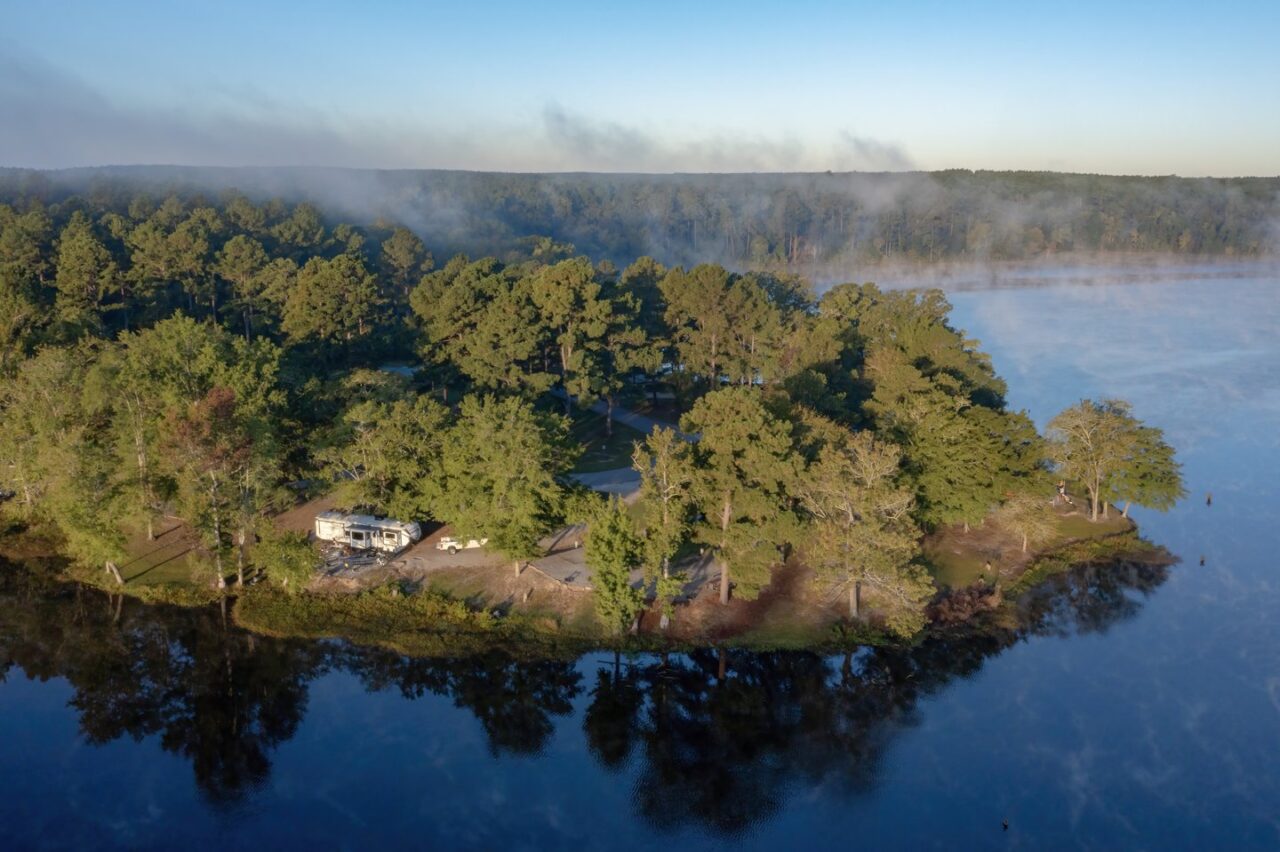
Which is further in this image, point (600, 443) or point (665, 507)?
point (600, 443)

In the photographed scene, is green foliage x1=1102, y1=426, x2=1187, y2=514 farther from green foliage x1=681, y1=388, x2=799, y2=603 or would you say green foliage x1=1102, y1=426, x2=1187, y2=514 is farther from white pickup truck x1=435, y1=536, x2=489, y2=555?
white pickup truck x1=435, y1=536, x2=489, y2=555

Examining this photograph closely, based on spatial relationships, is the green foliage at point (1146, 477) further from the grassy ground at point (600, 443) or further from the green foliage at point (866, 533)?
the grassy ground at point (600, 443)

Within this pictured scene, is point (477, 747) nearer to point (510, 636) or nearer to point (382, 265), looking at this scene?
point (510, 636)

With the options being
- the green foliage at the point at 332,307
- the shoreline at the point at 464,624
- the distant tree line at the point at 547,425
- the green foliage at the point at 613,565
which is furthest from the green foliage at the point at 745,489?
the green foliage at the point at 332,307

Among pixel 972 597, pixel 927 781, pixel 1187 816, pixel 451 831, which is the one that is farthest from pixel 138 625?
pixel 1187 816

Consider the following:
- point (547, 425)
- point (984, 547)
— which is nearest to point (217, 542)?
point (547, 425)

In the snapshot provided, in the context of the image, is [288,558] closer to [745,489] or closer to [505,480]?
[505,480]

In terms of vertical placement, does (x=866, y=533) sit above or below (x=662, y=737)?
above
